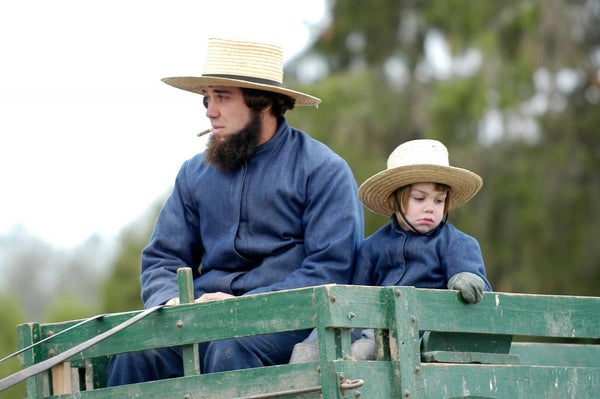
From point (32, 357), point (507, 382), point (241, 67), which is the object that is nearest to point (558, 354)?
point (507, 382)

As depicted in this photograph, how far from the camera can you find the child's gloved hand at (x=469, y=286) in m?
3.98

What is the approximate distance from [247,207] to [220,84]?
1.89ft

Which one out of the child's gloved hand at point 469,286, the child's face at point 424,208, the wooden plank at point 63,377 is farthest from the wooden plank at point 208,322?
the child's face at point 424,208

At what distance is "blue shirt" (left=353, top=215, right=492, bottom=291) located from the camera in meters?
4.47

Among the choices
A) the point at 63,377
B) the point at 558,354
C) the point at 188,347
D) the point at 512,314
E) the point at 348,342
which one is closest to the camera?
the point at 348,342

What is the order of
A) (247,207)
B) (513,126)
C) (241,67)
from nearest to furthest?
(247,207)
(241,67)
(513,126)

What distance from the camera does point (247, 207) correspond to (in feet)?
15.8

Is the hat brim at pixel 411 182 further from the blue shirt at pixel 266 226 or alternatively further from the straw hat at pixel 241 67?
the straw hat at pixel 241 67

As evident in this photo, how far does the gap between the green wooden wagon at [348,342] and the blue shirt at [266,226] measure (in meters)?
0.58

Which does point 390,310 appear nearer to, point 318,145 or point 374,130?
point 318,145

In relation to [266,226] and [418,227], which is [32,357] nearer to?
[266,226]

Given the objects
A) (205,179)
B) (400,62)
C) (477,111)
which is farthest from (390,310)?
(400,62)

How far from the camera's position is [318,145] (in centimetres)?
495

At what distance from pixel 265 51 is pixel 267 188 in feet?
2.25
